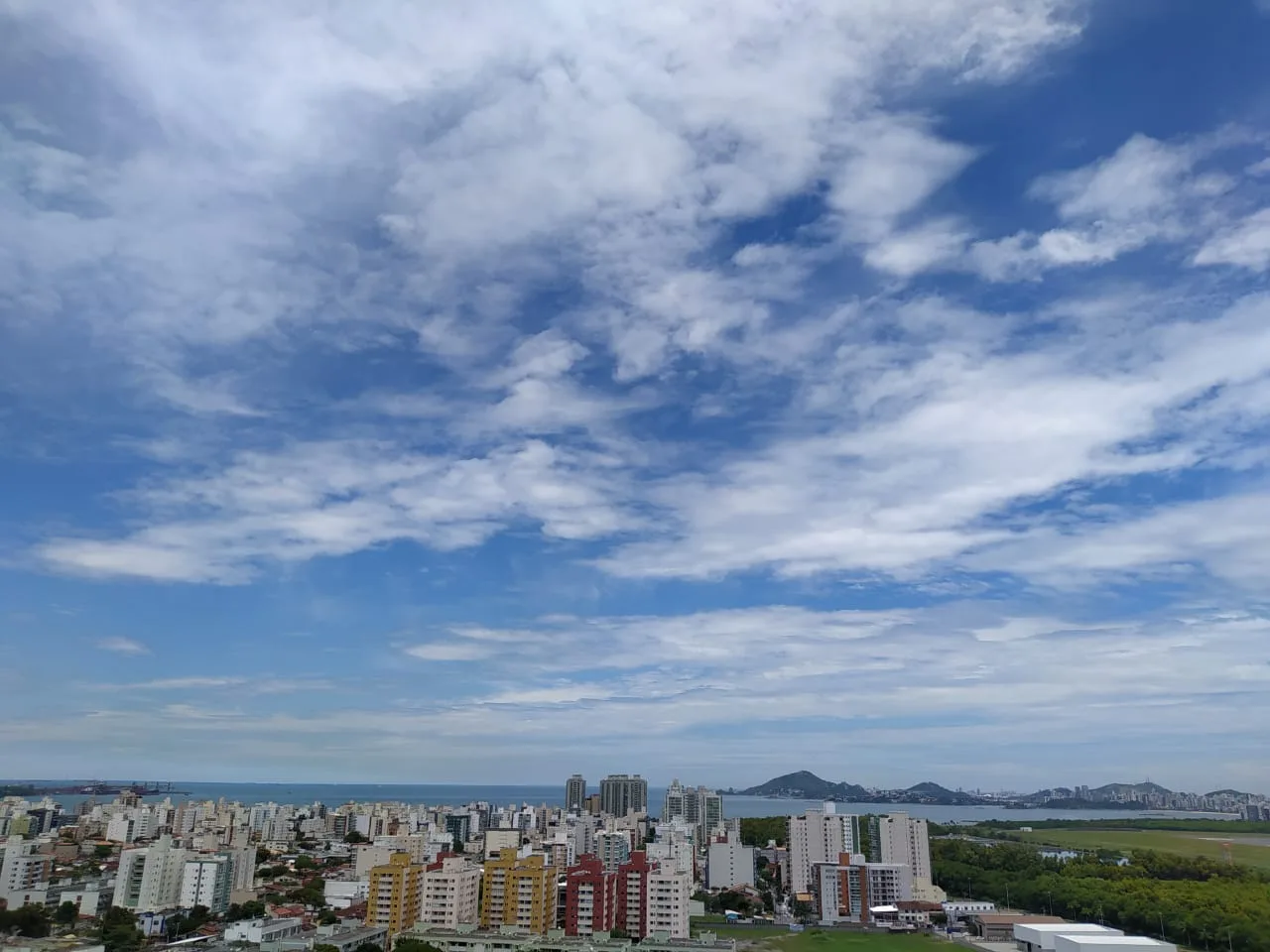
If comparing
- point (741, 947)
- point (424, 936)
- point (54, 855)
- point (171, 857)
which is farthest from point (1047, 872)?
point (54, 855)

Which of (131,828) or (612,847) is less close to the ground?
(612,847)

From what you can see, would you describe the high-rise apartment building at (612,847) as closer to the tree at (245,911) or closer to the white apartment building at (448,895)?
the white apartment building at (448,895)

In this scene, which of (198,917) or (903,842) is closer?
(198,917)

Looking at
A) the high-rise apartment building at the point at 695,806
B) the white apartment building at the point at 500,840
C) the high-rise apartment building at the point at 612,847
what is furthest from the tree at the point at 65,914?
the high-rise apartment building at the point at 695,806

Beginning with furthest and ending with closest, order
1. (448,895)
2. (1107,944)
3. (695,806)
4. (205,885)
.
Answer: (695,806) < (205,885) < (448,895) < (1107,944)

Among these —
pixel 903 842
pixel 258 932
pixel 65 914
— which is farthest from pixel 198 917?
pixel 903 842

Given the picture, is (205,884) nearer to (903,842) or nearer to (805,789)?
(903,842)
